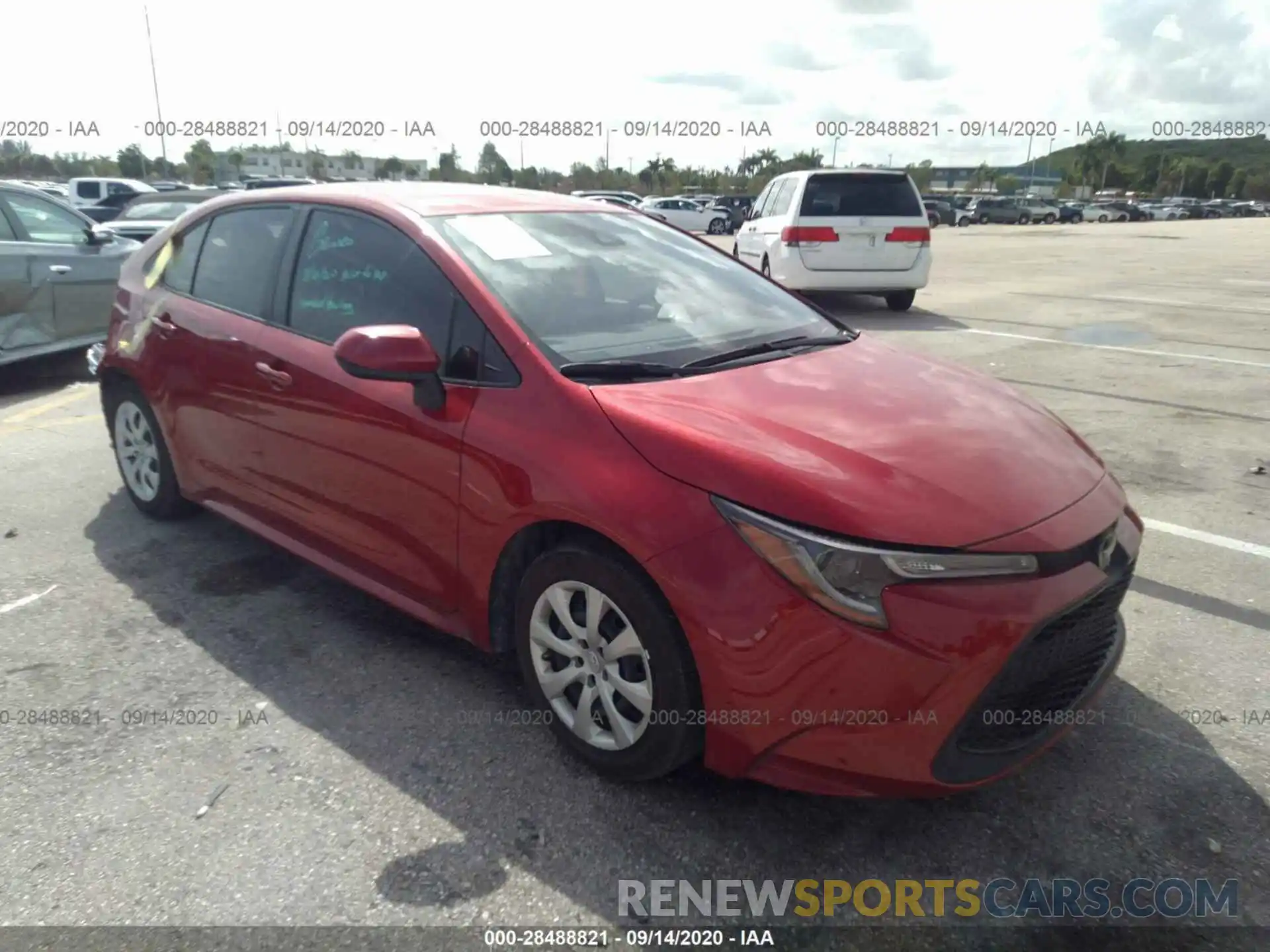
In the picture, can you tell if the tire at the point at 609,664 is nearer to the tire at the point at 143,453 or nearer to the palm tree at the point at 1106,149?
the tire at the point at 143,453

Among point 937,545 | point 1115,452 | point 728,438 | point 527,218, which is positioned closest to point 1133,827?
point 937,545

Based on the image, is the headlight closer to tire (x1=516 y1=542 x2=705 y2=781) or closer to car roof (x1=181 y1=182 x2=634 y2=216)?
tire (x1=516 y1=542 x2=705 y2=781)

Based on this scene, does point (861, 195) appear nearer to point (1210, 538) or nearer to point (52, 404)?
point (1210, 538)

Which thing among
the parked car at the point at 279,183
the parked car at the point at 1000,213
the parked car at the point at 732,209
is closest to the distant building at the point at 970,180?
the parked car at the point at 1000,213

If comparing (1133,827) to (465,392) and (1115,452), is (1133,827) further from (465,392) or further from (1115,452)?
(1115,452)

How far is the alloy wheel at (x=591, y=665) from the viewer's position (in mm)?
2527

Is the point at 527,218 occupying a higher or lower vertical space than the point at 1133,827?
higher

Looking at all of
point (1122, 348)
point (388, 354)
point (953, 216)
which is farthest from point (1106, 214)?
point (388, 354)

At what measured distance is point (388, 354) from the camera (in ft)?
9.18

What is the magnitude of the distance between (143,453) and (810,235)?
27.3 ft

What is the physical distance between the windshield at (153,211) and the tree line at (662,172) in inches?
135

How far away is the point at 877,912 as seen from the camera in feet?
7.47

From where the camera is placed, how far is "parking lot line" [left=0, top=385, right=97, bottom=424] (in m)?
6.76

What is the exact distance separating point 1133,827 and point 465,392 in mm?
2199
